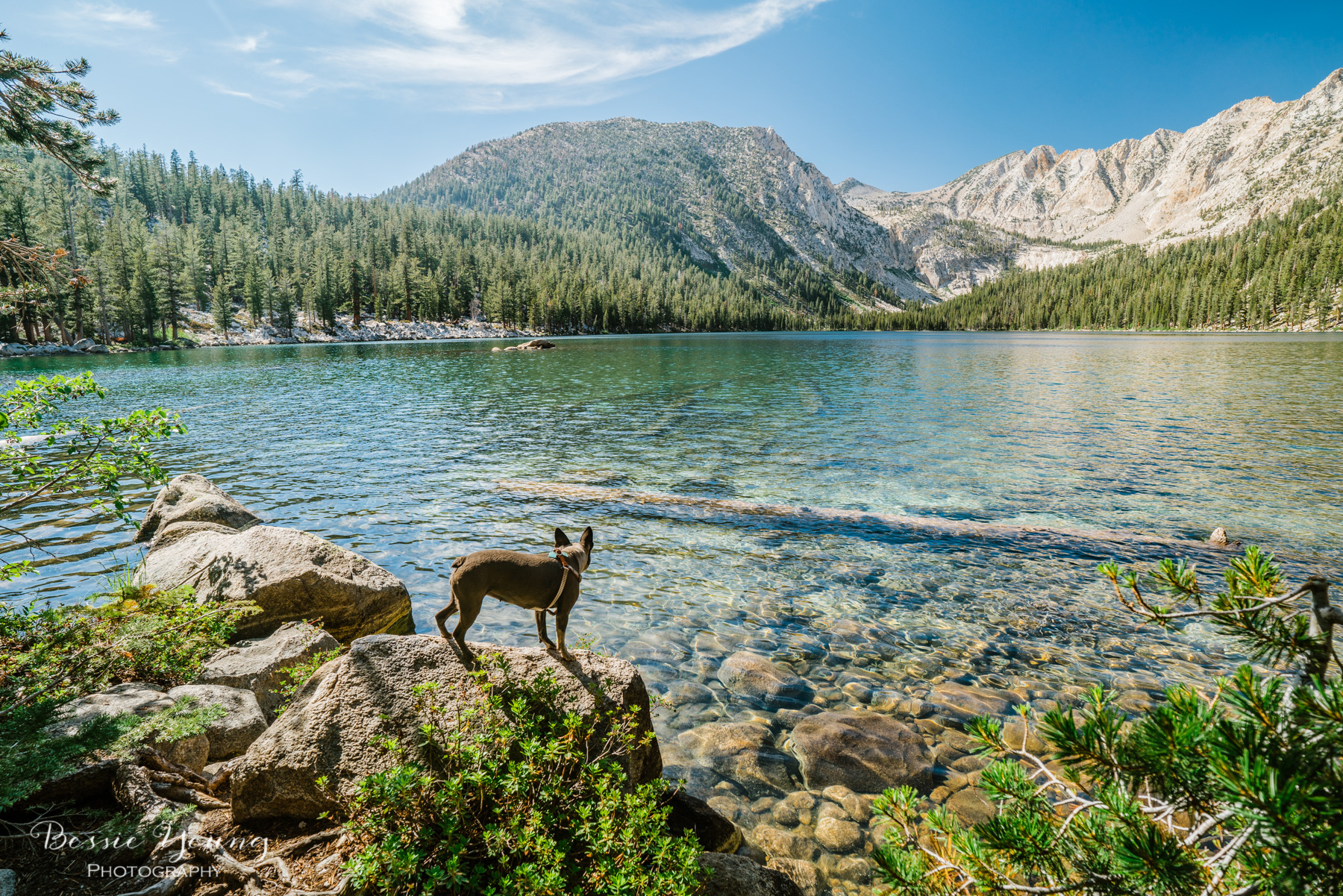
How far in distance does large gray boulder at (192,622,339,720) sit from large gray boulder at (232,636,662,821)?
Answer: 2281 millimetres

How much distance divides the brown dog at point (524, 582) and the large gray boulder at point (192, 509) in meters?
9.35

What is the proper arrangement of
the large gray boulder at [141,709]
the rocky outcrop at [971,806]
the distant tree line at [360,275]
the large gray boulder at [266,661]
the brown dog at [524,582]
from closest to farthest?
1. the large gray boulder at [141,709]
2. the brown dog at [524,582]
3. the rocky outcrop at [971,806]
4. the large gray boulder at [266,661]
5. the distant tree line at [360,275]

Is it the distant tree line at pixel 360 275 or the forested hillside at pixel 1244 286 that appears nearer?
the distant tree line at pixel 360 275

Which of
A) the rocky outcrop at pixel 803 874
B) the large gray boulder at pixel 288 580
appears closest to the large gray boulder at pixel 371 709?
the rocky outcrop at pixel 803 874

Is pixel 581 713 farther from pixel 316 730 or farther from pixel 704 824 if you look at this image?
pixel 316 730

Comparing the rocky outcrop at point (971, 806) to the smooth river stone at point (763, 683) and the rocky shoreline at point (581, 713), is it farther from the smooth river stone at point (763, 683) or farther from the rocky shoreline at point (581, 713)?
the smooth river stone at point (763, 683)

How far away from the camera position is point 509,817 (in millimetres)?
3500

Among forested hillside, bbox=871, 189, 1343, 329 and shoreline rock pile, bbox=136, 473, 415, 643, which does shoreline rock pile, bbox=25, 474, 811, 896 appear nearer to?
shoreline rock pile, bbox=136, 473, 415, 643

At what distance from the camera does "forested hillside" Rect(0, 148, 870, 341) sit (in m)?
91.1

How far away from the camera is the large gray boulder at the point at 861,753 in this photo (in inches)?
240

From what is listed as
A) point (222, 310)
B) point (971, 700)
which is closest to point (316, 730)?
point (971, 700)

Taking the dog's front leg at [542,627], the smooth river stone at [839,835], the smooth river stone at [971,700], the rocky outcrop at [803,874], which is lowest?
the smooth river stone at [839,835]

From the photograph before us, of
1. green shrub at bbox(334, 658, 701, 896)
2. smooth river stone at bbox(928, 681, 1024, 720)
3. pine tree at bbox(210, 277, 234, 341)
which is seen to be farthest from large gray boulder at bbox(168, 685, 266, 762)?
pine tree at bbox(210, 277, 234, 341)

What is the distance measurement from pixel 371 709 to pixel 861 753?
522cm
